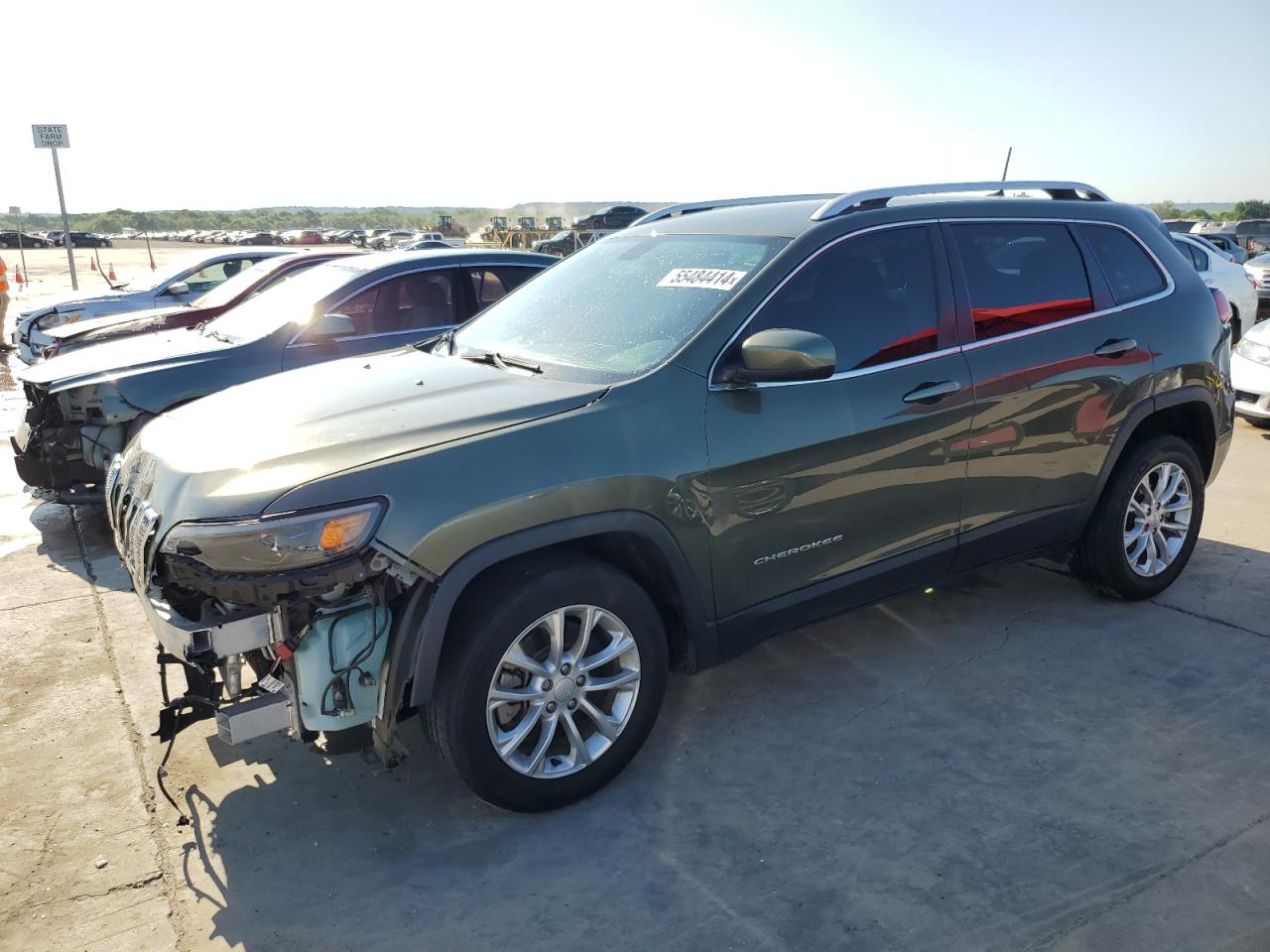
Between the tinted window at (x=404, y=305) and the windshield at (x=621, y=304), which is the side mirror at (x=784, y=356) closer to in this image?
the windshield at (x=621, y=304)

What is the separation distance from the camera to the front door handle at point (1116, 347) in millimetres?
4230

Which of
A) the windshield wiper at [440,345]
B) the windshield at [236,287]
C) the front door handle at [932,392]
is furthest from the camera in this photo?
the windshield at [236,287]

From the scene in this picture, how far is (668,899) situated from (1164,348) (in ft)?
11.2

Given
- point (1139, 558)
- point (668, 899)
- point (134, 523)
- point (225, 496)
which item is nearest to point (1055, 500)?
point (1139, 558)

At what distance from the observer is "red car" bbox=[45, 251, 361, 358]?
326 inches

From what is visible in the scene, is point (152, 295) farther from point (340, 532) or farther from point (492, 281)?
point (340, 532)

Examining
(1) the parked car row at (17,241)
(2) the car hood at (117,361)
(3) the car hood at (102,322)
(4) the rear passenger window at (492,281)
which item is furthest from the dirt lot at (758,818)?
(1) the parked car row at (17,241)

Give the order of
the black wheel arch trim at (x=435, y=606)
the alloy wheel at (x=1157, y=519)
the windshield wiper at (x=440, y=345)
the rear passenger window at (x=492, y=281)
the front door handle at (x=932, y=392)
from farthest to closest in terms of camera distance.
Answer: the rear passenger window at (x=492, y=281), the alloy wheel at (x=1157, y=519), the windshield wiper at (x=440, y=345), the front door handle at (x=932, y=392), the black wheel arch trim at (x=435, y=606)

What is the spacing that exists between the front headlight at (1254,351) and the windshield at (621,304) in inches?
264

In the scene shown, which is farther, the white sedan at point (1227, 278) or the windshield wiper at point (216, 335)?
the white sedan at point (1227, 278)

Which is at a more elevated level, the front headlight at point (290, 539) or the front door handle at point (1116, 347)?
the front door handle at point (1116, 347)

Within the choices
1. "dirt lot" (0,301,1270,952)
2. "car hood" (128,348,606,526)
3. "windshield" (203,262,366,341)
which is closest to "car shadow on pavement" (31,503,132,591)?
"dirt lot" (0,301,1270,952)

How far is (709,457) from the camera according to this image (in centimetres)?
319

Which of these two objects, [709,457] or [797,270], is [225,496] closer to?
[709,457]
